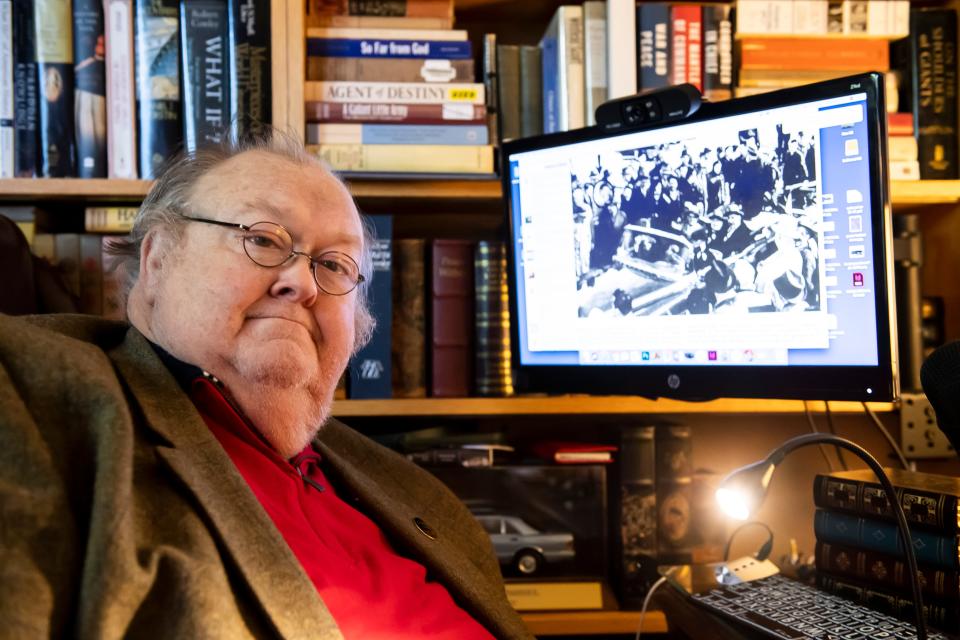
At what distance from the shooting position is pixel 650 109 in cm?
122

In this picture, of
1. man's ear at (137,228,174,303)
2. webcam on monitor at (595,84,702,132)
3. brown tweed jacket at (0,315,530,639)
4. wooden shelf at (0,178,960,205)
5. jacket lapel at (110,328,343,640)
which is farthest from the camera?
wooden shelf at (0,178,960,205)

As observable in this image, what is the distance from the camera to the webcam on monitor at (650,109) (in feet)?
3.89

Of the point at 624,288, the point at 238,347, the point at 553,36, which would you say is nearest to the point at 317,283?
the point at 238,347

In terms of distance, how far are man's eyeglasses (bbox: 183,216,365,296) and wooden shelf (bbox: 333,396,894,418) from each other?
0.36 metres

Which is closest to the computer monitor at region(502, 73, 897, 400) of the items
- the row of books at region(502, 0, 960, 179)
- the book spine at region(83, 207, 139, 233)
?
the row of books at region(502, 0, 960, 179)

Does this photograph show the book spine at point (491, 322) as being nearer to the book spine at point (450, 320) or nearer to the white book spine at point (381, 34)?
the book spine at point (450, 320)

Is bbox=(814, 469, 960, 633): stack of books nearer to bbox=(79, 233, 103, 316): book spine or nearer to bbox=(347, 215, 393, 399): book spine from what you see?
bbox=(347, 215, 393, 399): book spine

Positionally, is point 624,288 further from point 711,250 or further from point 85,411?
point 85,411

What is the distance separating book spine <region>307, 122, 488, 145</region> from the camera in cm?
144

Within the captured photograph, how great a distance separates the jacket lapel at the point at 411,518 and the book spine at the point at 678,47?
2.89 feet

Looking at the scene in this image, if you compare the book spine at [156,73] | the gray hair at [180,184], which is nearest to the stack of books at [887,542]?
the gray hair at [180,184]

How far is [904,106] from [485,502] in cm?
110

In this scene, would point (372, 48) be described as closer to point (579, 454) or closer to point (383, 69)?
point (383, 69)

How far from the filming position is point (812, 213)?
3.57 ft
